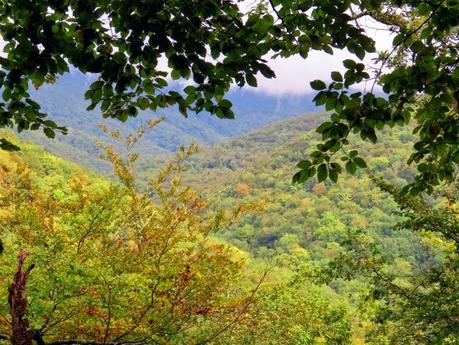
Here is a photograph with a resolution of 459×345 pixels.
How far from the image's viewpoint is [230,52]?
2377mm

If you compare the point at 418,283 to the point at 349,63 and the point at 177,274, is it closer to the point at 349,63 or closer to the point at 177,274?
the point at 177,274

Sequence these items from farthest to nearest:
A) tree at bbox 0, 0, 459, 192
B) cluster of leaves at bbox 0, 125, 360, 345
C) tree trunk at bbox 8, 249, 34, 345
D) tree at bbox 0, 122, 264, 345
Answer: cluster of leaves at bbox 0, 125, 360, 345
tree at bbox 0, 122, 264, 345
tree trunk at bbox 8, 249, 34, 345
tree at bbox 0, 0, 459, 192

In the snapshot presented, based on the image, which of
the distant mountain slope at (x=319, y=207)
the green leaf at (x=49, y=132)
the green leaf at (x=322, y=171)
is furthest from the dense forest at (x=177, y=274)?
the distant mountain slope at (x=319, y=207)

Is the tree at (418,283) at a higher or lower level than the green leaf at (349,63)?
lower

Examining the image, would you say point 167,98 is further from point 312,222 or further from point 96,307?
point 312,222

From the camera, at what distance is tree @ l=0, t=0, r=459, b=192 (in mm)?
2213

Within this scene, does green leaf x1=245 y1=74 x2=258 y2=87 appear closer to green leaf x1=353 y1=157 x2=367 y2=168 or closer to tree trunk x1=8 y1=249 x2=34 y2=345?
green leaf x1=353 y1=157 x2=367 y2=168

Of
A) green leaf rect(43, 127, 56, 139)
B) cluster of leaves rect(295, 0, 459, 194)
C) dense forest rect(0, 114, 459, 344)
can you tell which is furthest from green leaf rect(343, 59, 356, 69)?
green leaf rect(43, 127, 56, 139)

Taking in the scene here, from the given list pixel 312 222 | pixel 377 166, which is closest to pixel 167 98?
pixel 312 222

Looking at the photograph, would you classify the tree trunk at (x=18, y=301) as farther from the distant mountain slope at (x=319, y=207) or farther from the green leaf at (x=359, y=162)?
the distant mountain slope at (x=319, y=207)

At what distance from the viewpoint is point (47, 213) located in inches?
331

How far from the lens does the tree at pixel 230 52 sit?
7.26ft

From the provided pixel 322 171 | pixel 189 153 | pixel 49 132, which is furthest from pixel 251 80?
pixel 189 153

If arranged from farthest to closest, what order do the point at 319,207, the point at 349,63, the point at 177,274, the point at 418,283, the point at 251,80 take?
the point at 319,207, the point at 418,283, the point at 177,274, the point at 251,80, the point at 349,63
